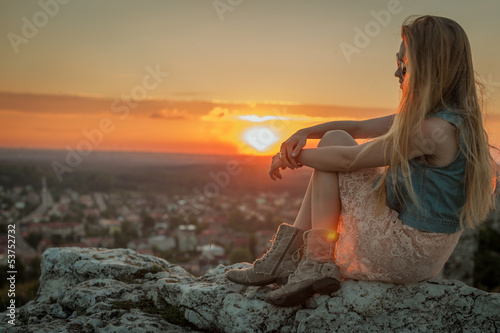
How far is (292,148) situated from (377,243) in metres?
0.95

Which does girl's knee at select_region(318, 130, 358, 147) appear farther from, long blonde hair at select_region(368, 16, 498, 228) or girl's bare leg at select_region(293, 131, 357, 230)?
long blonde hair at select_region(368, 16, 498, 228)

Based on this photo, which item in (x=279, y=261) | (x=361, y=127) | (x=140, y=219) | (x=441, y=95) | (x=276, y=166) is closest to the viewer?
(x=441, y=95)

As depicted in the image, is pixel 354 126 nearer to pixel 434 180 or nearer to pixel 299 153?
pixel 299 153

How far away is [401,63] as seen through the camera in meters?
2.96

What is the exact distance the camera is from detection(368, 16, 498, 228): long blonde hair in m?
2.69

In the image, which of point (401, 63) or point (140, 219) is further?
point (140, 219)

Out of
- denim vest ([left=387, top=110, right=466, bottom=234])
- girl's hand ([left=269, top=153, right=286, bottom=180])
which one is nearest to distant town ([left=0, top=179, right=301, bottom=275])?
girl's hand ([left=269, top=153, right=286, bottom=180])

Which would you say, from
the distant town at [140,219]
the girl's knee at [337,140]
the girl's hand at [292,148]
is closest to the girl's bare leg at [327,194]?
the girl's knee at [337,140]

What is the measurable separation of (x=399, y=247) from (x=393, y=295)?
451 millimetres

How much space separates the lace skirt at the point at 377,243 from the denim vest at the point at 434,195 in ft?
0.22

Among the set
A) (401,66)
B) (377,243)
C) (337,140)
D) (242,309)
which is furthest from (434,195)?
(242,309)

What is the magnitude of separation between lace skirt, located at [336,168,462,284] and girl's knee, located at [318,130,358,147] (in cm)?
22

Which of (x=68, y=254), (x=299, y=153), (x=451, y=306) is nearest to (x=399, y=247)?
(x=451, y=306)

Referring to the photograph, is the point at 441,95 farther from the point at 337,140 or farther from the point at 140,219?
the point at 140,219
